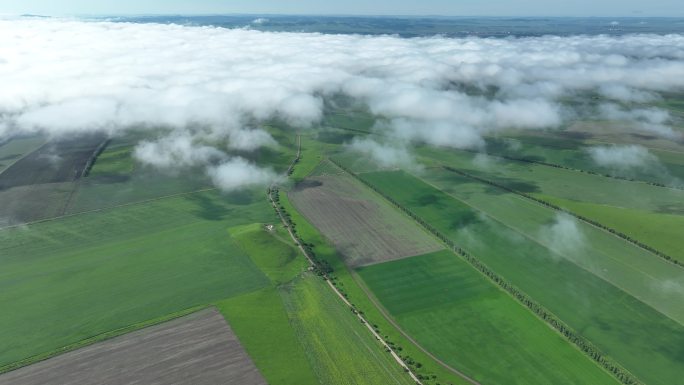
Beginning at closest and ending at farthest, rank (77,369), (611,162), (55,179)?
(77,369)
(55,179)
(611,162)

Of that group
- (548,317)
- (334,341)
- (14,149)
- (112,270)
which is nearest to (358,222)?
(334,341)

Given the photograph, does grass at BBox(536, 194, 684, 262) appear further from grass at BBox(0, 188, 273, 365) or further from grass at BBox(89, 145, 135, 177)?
grass at BBox(89, 145, 135, 177)

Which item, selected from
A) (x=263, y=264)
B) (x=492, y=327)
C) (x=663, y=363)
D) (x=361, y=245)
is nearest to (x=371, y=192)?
(x=361, y=245)

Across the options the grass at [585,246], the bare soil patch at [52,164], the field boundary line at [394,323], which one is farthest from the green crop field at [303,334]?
the bare soil patch at [52,164]

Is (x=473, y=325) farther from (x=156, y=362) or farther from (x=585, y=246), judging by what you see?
(x=156, y=362)

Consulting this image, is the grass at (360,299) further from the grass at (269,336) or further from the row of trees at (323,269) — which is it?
the grass at (269,336)

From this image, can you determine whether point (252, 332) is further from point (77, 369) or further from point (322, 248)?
point (322, 248)
